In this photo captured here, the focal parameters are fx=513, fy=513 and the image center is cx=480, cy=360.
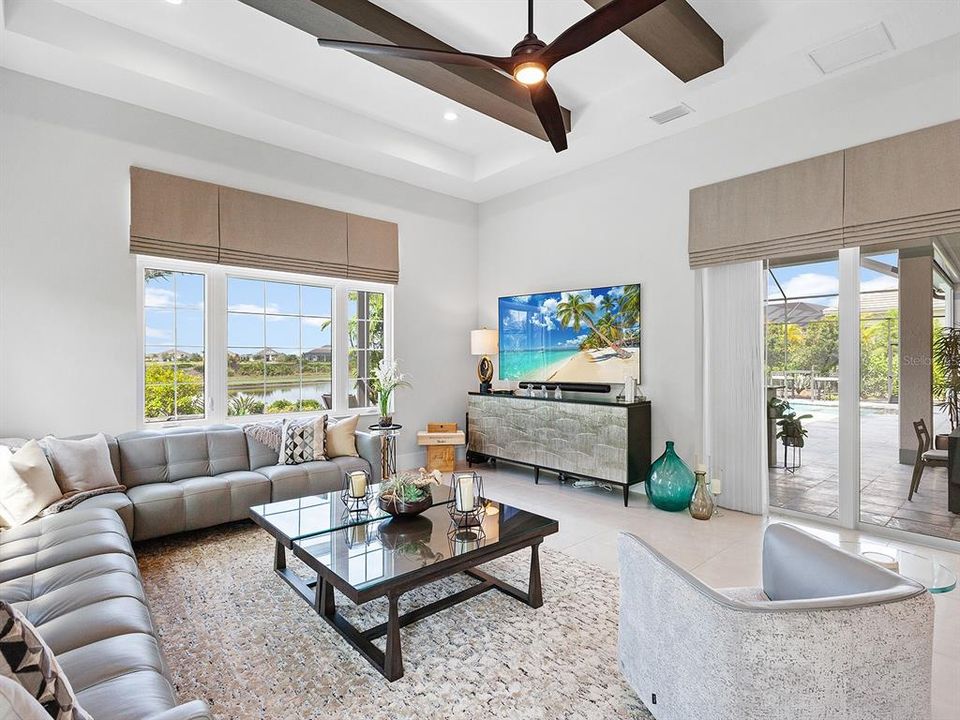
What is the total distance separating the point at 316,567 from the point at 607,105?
395 centimetres

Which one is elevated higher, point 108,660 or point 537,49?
point 537,49

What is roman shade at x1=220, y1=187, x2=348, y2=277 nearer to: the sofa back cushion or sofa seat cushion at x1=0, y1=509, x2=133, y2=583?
the sofa back cushion

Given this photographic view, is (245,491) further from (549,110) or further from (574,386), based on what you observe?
(549,110)

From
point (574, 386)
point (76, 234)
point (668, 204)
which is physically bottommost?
point (574, 386)

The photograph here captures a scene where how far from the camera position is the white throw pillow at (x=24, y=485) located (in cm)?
269

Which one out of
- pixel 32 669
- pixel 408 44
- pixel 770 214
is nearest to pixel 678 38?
pixel 770 214

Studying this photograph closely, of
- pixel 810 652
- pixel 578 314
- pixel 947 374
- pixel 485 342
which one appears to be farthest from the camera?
pixel 485 342

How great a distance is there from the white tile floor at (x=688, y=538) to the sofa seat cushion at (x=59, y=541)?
97.2 inches

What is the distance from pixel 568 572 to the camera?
9.66 ft

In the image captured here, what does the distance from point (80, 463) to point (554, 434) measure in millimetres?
3606

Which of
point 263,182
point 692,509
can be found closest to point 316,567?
point 692,509

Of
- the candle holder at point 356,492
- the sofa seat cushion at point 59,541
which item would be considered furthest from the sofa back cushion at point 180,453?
the candle holder at point 356,492

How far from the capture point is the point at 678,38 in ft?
10.0

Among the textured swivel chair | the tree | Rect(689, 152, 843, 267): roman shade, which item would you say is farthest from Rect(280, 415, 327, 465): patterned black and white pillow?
Rect(689, 152, 843, 267): roman shade
